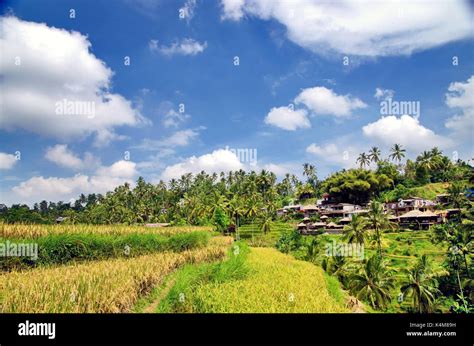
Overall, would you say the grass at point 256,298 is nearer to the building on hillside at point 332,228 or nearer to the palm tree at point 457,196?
the building on hillside at point 332,228

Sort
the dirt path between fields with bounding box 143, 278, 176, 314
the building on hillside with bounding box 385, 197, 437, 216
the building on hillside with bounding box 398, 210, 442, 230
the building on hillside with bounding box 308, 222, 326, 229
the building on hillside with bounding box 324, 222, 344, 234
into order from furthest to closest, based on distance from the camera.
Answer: the building on hillside with bounding box 308, 222, 326, 229, the building on hillside with bounding box 385, 197, 437, 216, the building on hillside with bounding box 324, 222, 344, 234, the building on hillside with bounding box 398, 210, 442, 230, the dirt path between fields with bounding box 143, 278, 176, 314

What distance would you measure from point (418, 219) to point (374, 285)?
950 inches

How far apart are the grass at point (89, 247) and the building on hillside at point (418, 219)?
3611 cm

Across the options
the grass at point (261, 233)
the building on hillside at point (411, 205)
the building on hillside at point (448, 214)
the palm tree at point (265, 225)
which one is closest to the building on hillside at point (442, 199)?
the building on hillside at point (411, 205)

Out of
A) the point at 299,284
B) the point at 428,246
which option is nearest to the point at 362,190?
the point at 428,246

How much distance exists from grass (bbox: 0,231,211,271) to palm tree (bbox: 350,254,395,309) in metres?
15.3

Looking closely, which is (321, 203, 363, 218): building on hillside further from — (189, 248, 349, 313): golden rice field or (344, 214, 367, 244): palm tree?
(189, 248, 349, 313): golden rice field

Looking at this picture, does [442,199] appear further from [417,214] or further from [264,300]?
[264,300]

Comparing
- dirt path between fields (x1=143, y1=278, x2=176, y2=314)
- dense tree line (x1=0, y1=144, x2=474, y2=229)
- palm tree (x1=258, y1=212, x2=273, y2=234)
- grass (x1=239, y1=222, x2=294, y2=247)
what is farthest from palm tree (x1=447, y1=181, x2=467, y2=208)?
dirt path between fields (x1=143, y1=278, x2=176, y2=314)

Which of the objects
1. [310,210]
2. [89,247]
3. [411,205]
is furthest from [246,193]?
[89,247]

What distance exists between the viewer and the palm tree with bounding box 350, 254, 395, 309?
2441 centimetres

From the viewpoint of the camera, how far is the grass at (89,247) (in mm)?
11870

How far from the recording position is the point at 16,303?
5820mm
